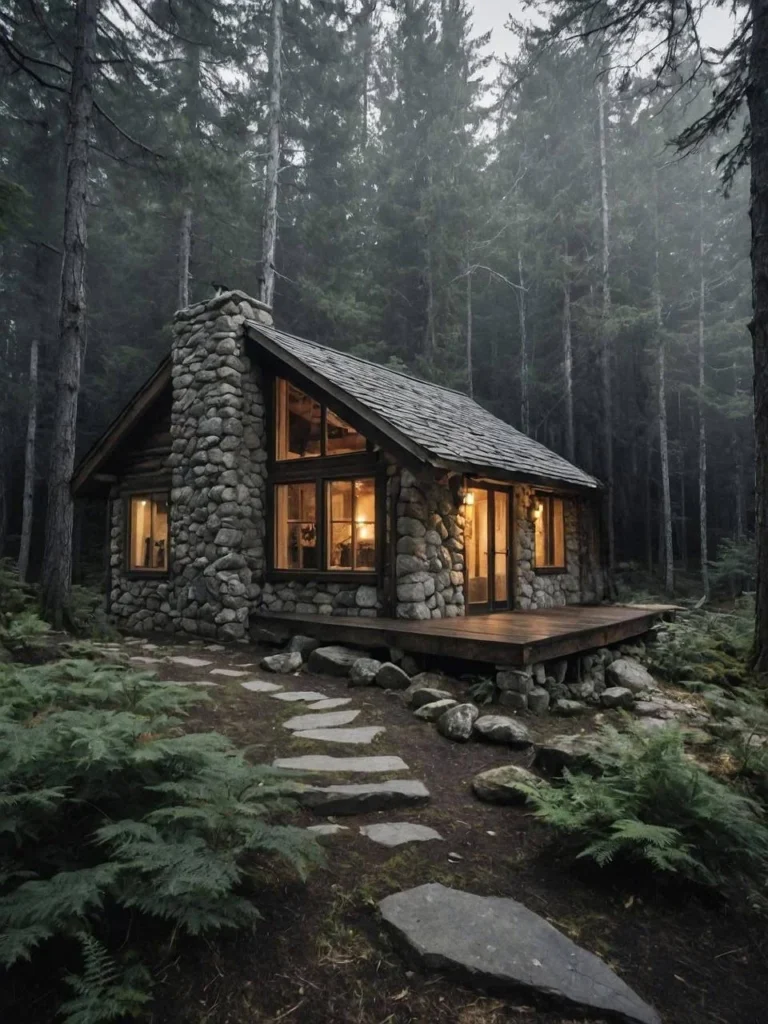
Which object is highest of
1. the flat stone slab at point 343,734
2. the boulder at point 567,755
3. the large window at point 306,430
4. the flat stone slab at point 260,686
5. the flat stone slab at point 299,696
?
the large window at point 306,430

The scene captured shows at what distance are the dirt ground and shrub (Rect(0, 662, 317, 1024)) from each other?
0.14m

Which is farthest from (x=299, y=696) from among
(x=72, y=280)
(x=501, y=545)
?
(x=72, y=280)

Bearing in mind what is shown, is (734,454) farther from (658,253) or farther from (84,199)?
(84,199)

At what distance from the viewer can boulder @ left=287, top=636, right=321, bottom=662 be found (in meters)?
7.92

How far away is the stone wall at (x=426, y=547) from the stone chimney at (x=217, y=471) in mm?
2582

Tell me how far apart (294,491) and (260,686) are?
3891 millimetres

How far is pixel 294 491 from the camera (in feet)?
31.6

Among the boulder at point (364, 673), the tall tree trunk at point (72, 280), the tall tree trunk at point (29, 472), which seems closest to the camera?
the boulder at point (364, 673)

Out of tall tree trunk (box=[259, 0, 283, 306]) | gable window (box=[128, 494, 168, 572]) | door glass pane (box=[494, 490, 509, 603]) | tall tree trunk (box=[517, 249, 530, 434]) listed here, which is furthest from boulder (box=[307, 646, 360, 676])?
tall tree trunk (box=[517, 249, 530, 434])

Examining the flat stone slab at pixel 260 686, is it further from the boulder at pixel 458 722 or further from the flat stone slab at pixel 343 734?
the boulder at pixel 458 722

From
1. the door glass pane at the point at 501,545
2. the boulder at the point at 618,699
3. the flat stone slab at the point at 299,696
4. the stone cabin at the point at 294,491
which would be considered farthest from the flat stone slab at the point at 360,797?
the door glass pane at the point at 501,545

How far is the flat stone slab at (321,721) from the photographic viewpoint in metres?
5.02

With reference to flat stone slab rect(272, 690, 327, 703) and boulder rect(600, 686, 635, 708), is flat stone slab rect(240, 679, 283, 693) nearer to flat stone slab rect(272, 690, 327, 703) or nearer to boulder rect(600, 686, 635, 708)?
flat stone slab rect(272, 690, 327, 703)

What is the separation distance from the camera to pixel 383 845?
3.09m
